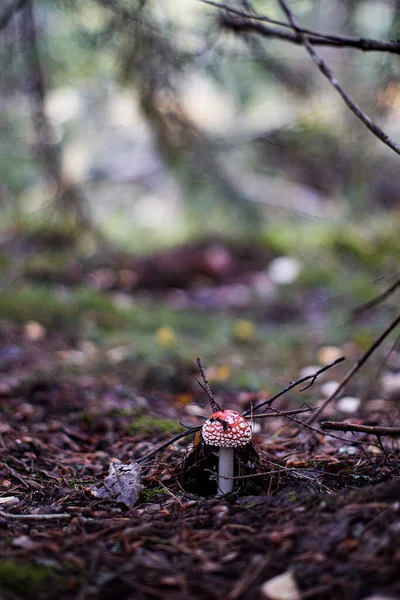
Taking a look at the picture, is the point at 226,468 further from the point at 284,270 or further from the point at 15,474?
the point at 284,270

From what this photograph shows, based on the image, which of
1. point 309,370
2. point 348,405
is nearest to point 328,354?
point 309,370

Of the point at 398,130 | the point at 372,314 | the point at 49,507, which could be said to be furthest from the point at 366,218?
the point at 49,507

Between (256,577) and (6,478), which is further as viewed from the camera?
(6,478)

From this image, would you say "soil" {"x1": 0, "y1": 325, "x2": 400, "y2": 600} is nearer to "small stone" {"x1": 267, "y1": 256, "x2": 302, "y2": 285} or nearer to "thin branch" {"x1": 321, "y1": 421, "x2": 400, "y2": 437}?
"thin branch" {"x1": 321, "y1": 421, "x2": 400, "y2": 437}

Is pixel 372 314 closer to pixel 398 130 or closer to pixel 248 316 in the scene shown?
pixel 248 316

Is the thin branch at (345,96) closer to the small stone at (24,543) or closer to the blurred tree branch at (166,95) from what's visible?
the blurred tree branch at (166,95)

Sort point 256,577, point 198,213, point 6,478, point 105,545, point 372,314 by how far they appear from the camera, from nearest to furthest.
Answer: point 256,577 → point 105,545 → point 6,478 → point 372,314 → point 198,213

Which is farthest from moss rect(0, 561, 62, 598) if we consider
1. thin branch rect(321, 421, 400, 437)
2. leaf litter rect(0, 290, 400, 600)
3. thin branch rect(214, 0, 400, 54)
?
thin branch rect(214, 0, 400, 54)
